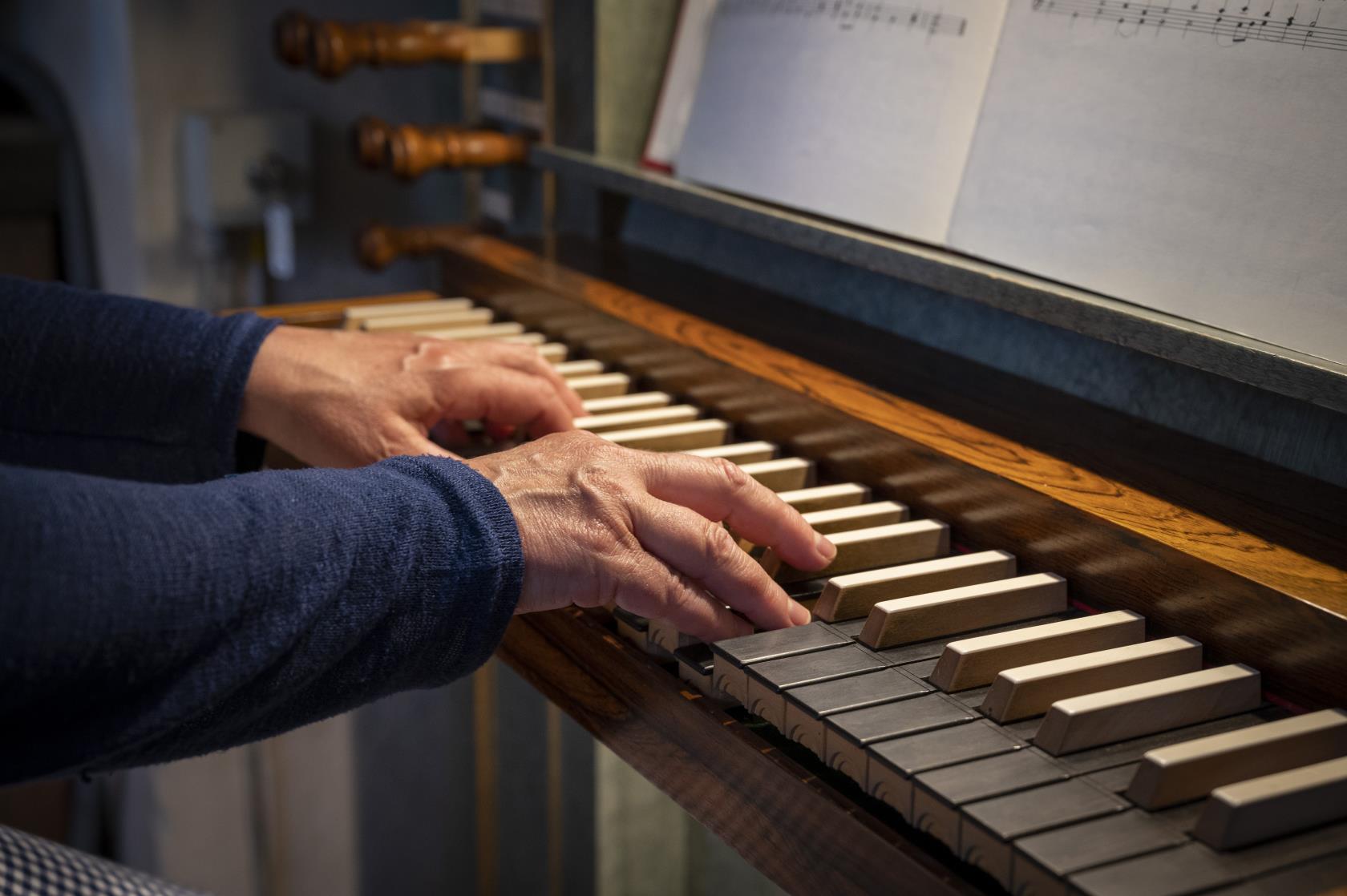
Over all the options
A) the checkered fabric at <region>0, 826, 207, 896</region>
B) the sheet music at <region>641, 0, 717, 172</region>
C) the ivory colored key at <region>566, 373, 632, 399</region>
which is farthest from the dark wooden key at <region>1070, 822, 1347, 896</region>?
the sheet music at <region>641, 0, 717, 172</region>

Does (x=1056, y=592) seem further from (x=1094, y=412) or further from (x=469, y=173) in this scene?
(x=469, y=173)

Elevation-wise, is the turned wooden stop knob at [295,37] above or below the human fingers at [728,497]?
above

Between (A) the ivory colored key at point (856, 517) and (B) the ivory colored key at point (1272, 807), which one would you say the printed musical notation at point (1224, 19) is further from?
(B) the ivory colored key at point (1272, 807)

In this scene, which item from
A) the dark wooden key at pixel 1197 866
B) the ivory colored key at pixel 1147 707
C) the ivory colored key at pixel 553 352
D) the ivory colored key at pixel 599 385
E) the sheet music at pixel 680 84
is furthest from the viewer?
the sheet music at pixel 680 84

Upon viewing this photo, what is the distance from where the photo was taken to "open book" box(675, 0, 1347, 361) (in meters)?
0.94

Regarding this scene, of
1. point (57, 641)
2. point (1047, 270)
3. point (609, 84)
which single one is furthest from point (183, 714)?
point (609, 84)

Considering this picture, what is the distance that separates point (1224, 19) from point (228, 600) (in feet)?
2.73

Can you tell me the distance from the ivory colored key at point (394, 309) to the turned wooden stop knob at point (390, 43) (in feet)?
1.23

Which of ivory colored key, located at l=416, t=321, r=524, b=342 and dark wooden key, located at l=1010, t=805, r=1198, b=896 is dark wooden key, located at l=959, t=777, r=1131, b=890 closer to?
dark wooden key, located at l=1010, t=805, r=1198, b=896

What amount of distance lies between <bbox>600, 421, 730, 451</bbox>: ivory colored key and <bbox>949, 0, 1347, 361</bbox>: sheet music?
28 centimetres

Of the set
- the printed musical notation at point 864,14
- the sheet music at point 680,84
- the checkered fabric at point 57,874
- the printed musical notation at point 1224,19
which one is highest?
the printed musical notation at point 1224,19

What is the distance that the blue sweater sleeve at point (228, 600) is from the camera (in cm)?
66

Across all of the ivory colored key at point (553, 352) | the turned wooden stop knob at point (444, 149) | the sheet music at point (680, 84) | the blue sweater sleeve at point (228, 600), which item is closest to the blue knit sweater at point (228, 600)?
the blue sweater sleeve at point (228, 600)

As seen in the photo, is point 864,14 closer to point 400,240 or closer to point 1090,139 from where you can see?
point 1090,139
